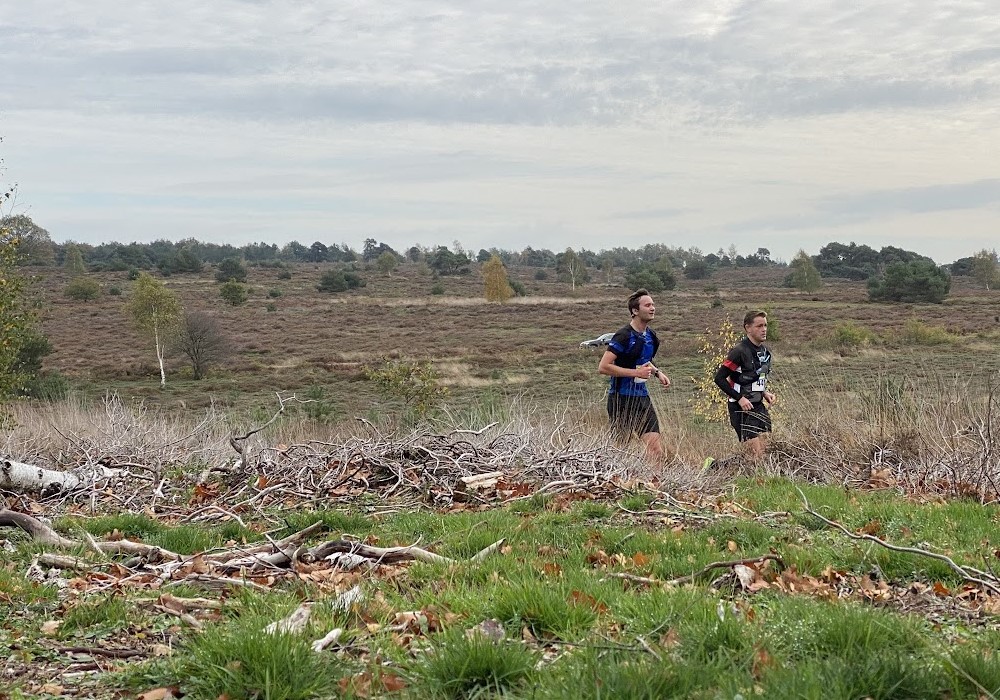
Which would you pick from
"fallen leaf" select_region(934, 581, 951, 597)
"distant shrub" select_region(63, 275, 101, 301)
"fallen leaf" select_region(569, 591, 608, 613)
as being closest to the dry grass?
"distant shrub" select_region(63, 275, 101, 301)

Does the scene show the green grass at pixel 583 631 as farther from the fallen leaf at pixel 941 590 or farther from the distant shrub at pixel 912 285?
the distant shrub at pixel 912 285

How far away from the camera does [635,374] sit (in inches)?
303

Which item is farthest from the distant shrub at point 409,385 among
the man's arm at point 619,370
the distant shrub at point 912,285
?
the distant shrub at point 912,285

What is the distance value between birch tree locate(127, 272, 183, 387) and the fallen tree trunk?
3724 centimetres

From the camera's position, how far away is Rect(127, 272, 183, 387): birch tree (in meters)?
43.1

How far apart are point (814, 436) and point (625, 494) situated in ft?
11.4

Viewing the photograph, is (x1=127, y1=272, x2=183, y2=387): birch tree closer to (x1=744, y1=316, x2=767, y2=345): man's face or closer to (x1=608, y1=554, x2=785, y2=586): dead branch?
(x1=744, y1=316, x2=767, y2=345): man's face

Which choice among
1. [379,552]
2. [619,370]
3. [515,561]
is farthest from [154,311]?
[515,561]

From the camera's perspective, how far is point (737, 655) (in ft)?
9.32

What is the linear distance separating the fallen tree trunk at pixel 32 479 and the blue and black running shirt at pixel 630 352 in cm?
502

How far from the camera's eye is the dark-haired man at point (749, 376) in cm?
824

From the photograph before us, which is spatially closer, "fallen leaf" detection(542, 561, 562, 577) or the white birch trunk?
"fallen leaf" detection(542, 561, 562, 577)

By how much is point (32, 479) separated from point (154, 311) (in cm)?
3868

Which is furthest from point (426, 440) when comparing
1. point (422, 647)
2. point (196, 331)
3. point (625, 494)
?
point (196, 331)
